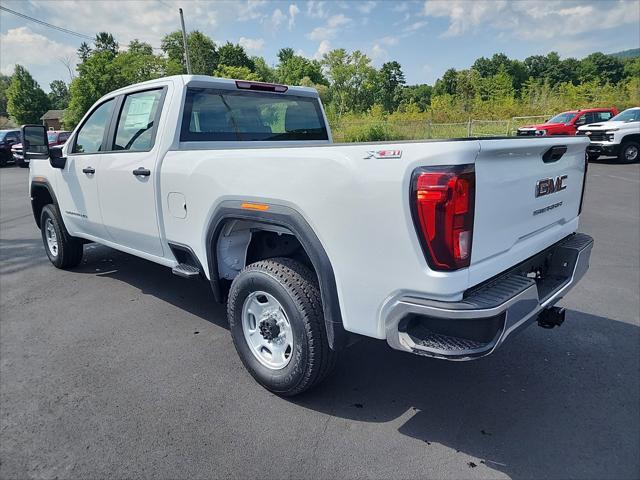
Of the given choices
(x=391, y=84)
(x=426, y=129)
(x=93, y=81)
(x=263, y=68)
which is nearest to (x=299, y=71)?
(x=263, y=68)

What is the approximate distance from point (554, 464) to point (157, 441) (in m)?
2.16

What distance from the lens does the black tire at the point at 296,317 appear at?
2498 mm

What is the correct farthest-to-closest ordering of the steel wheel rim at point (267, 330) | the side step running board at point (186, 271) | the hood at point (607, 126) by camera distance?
the hood at point (607, 126)
the side step running board at point (186, 271)
the steel wheel rim at point (267, 330)

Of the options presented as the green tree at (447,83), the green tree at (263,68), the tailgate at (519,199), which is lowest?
the tailgate at (519,199)

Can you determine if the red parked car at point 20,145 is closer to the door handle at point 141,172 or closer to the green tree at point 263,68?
the door handle at point 141,172

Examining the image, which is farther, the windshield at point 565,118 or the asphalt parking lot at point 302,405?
the windshield at point 565,118

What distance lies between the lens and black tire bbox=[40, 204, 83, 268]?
17.2 ft

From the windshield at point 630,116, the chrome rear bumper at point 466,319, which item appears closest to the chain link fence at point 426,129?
the windshield at point 630,116

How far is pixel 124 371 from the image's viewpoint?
3230 millimetres

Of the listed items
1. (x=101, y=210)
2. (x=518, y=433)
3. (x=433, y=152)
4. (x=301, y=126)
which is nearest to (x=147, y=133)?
(x=101, y=210)

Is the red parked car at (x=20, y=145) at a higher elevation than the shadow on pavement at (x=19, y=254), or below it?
higher

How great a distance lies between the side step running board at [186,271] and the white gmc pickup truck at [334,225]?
0.02m

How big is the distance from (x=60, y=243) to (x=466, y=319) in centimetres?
512

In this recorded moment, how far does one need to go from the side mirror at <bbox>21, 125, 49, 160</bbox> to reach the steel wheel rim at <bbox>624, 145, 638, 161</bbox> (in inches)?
697
